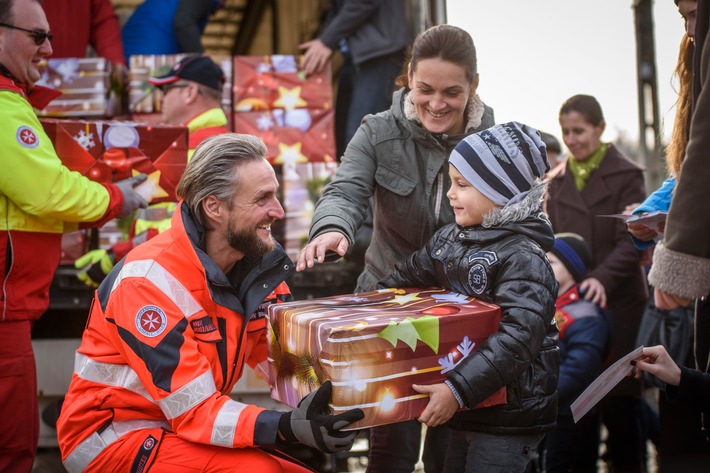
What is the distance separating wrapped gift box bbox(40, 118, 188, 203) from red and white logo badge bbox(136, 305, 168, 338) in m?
1.68

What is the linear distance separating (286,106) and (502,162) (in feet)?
8.45

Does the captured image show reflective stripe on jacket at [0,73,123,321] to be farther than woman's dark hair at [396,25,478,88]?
Yes

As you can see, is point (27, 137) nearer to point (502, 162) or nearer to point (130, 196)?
point (130, 196)

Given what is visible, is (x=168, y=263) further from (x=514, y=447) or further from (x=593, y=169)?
(x=593, y=169)

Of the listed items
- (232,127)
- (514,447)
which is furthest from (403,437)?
(232,127)

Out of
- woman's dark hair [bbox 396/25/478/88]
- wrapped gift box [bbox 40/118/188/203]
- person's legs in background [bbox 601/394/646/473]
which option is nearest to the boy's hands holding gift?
Answer: woman's dark hair [bbox 396/25/478/88]

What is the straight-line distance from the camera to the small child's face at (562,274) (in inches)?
177

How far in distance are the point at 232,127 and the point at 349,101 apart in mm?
820

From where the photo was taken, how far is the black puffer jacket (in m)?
2.46

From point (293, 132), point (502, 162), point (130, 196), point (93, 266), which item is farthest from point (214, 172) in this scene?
point (293, 132)

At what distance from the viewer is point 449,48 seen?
9.98 feet

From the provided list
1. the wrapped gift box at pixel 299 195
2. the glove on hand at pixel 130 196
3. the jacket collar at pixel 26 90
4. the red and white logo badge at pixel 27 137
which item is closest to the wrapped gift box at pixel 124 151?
the glove on hand at pixel 130 196

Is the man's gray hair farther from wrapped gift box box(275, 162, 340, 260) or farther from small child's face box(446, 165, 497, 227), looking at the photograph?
wrapped gift box box(275, 162, 340, 260)

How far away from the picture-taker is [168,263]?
265cm
